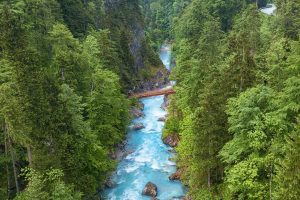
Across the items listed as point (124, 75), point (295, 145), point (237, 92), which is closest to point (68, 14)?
point (124, 75)

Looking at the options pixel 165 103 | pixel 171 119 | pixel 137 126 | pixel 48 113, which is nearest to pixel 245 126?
pixel 48 113

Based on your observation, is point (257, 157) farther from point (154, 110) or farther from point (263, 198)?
point (154, 110)

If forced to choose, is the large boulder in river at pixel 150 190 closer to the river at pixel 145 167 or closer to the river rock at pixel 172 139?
the river at pixel 145 167

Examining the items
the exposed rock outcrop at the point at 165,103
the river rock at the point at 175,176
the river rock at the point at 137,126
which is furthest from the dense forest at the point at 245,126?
the exposed rock outcrop at the point at 165,103

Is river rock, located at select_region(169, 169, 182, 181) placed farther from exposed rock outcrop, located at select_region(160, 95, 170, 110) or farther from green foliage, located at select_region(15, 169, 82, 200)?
exposed rock outcrop, located at select_region(160, 95, 170, 110)

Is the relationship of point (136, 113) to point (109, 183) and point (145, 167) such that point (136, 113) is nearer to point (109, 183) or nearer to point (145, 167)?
point (145, 167)

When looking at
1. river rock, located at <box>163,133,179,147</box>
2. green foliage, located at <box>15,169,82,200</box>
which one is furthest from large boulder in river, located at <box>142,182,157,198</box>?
river rock, located at <box>163,133,179,147</box>
